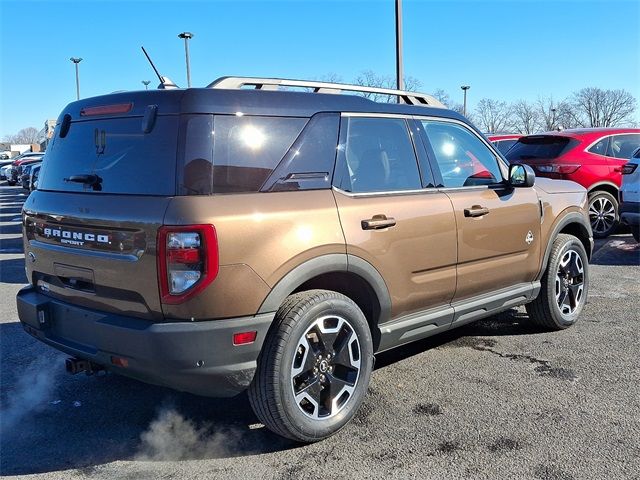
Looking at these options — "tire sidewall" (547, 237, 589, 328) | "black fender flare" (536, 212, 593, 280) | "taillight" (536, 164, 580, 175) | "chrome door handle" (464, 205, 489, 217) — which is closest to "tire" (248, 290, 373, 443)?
"chrome door handle" (464, 205, 489, 217)

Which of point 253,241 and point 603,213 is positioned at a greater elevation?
point 253,241

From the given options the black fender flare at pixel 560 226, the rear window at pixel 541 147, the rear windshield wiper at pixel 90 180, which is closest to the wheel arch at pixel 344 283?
the rear windshield wiper at pixel 90 180

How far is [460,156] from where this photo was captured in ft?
14.7

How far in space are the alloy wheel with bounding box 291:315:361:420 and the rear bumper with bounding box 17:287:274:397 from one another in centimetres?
32

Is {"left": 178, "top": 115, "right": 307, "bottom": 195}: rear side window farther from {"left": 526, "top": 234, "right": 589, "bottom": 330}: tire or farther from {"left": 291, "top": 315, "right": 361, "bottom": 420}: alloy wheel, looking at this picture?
{"left": 526, "top": 234, "right": 589, "bottom": 330}: tire

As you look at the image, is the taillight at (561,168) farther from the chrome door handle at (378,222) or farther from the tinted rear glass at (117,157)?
the tinted rear glass at (117,157)

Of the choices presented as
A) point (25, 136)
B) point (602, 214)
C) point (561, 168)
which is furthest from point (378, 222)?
point (25, 136)

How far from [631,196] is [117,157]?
7.80 meters

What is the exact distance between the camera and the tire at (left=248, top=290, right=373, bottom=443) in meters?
3.11

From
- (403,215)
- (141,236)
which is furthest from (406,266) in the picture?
(141,236)

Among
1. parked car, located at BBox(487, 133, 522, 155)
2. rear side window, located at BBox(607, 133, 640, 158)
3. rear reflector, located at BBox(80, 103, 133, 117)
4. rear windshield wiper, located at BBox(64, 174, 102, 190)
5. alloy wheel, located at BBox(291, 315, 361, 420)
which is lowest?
alloy wheel, located at BBox(291, 315, 361, 420)

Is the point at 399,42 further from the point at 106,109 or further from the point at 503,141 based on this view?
the point at 106,109

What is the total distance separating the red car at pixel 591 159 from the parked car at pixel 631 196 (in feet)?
3.22

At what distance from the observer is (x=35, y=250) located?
3.65m
